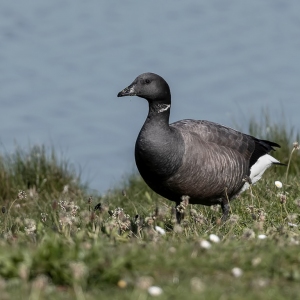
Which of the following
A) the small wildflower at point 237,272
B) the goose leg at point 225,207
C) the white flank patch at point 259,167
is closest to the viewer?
the small wildflower at point 237,272

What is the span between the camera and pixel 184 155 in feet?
27.5

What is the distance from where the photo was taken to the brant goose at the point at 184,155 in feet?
27.1

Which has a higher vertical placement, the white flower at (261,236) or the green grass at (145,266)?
the green grass at (145,266)

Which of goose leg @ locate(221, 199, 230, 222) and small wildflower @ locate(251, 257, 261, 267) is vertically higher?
small wildflower @ locate(251, 257, 261, 267)

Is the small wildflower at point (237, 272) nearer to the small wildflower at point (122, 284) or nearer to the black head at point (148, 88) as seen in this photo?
the small wildflower at point (122, 284)

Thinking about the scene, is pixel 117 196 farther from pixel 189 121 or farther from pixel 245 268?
pixel 245 268

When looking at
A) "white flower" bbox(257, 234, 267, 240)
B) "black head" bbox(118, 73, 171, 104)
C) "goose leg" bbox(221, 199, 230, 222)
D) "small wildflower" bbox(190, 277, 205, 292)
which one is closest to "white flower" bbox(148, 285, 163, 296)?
"small wildflower" bbox(190, 277, 205, 292)

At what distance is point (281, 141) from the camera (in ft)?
38.7

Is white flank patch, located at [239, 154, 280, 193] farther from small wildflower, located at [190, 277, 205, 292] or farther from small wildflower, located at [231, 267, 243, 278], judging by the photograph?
small wildflower, located at [190, 277, 205, 292]

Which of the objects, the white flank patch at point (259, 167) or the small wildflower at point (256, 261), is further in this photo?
the white flank patch at point (259, 167)

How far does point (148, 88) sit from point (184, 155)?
2.80ft

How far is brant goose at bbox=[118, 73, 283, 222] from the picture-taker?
826 cm

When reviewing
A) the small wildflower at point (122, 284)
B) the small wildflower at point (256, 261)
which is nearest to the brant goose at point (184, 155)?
the small wildflower at point (256, 261)

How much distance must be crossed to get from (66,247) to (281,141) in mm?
6987
